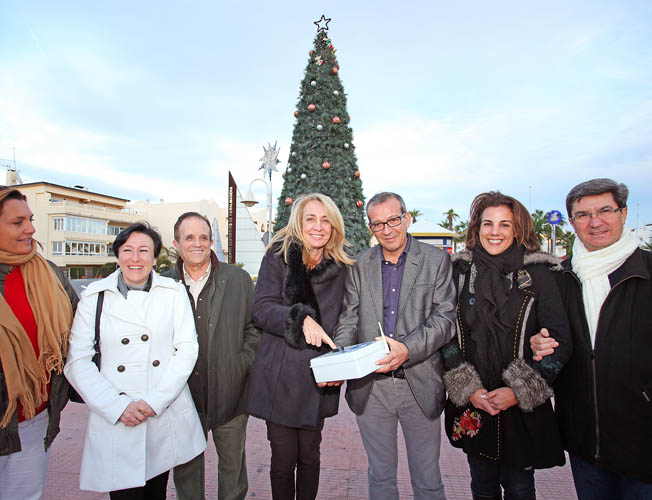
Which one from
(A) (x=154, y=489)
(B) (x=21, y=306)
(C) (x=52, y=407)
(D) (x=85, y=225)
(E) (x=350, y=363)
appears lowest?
(A) (x=154, y=489)

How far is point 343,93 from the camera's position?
9.33 meters

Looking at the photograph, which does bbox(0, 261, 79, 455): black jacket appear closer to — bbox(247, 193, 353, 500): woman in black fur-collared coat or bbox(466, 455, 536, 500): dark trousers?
bbox(247, 193, 353, 500): woman in black fur-collared coat

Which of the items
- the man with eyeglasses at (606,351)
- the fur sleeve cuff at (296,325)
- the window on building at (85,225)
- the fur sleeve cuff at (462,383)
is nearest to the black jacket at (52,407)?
the fur sleeve cuff at (296,325)

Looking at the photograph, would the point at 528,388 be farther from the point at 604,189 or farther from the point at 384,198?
the point at 384,198

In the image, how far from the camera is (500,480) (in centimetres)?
242

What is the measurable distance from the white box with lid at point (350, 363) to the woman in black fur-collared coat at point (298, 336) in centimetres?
24

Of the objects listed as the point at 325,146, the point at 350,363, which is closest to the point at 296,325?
the point at 350,363

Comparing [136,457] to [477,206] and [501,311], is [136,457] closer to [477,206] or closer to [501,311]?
[501,311]

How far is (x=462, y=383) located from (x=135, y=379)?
2030 millimetres

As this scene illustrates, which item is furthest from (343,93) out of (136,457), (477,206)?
(136,457)

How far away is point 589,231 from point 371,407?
1.75m

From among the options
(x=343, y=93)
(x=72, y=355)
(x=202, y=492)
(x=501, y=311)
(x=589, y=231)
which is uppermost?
(x=343, y=93)

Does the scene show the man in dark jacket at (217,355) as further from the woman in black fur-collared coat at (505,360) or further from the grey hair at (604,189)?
the grey hair at (604,189)

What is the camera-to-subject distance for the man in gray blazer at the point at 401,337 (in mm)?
2373
